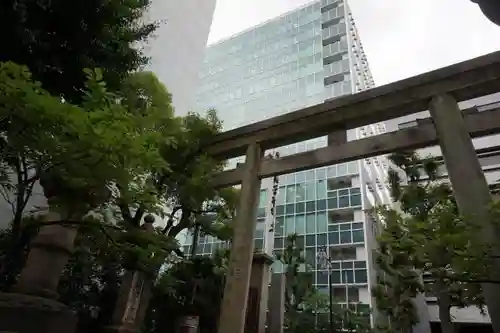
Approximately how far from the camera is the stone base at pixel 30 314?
402 cm

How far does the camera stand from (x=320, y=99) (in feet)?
104

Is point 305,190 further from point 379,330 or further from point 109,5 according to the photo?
point 109,5

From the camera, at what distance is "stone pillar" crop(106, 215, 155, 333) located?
680cm

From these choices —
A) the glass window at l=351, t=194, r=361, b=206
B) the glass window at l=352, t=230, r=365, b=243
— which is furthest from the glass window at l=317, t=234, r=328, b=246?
the glass window at l=351, t=194, r=361, b=206

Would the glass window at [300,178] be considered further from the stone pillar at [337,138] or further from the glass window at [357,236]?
the stone pillar at [337,138]

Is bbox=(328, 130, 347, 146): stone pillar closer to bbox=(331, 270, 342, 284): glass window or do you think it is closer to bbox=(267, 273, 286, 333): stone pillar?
bbox=(267, 273, 286, 333): stone pillar

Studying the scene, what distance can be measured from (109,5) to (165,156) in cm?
340

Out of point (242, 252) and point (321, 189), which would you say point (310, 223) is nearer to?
point (321, 189)

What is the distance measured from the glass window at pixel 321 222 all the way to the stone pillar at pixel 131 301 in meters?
19.5

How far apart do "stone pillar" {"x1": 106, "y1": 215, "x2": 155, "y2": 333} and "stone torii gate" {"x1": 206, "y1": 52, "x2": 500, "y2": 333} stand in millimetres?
1905

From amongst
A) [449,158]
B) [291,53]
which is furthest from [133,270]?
[291,53]

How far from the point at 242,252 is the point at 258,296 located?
5.53ft

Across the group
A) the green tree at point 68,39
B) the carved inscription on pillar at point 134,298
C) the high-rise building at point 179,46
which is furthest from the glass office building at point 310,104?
the green tree at point 68,39

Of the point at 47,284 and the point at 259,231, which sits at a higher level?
the point at 259,231
